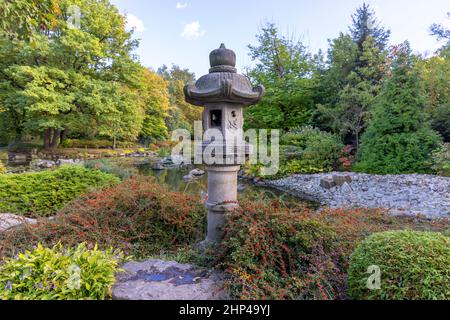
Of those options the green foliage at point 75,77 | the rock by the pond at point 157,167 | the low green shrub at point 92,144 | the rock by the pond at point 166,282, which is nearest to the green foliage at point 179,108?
the low green shrub at point 92,144

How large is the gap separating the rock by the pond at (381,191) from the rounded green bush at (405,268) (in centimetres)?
352

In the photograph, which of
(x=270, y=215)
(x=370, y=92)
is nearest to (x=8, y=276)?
(x=270, y=215)

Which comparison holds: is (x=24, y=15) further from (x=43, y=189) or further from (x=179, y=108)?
(x=179, y=108)

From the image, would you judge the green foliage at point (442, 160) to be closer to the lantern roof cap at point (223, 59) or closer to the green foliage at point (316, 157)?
the green foliage at point (316, 157)

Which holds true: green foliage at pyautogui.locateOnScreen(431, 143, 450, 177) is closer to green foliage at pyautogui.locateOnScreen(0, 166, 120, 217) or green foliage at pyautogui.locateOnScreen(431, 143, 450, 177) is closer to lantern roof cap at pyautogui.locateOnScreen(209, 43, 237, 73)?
lantern roof cap at pyautogui.locateOnScreen(209, 43, 237, 73)

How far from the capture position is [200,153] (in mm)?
2930

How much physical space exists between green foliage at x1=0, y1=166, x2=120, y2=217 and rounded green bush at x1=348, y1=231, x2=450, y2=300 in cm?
441

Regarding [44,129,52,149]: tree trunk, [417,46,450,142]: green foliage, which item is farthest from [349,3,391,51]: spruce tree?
[44,129,52,149]: tree trunk

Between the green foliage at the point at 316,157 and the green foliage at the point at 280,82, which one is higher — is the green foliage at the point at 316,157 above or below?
below

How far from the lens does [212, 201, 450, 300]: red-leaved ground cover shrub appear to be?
199 centimetres

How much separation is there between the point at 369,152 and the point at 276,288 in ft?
27.8

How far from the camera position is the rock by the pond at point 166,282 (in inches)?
77.2
